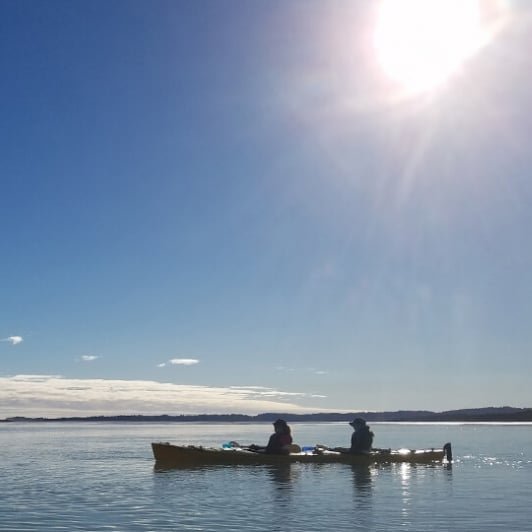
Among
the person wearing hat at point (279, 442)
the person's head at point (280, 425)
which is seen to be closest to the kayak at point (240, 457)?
the person wearing hat at point (279, 442)

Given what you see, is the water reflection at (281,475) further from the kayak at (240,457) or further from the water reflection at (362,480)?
the water reflection at (362,480)

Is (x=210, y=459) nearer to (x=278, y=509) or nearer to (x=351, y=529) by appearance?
(x=278, y=509)

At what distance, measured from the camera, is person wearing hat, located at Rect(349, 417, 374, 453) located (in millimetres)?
47250

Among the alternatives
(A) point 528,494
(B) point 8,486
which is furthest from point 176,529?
(A) point 528,494

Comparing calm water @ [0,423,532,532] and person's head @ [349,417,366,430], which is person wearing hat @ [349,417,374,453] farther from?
calm water @ [0,423,532,532]

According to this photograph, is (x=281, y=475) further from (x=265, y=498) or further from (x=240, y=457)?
(x=265, y=498)

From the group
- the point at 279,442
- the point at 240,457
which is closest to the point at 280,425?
the point at 279,442

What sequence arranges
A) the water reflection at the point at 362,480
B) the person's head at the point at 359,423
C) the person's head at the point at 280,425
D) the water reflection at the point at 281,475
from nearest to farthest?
the water reflection at the point at 362,480
the water reflection at the point at 281,475
the person's head at the point at 280,425
the person's head at the point at 359,423

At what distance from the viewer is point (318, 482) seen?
39938 mm

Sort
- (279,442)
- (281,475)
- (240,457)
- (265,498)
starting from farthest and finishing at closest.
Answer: (279,442), (240,457), (281,475), (265,498)

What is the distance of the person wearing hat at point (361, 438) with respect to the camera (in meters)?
47.2

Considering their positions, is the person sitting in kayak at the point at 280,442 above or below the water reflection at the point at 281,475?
above

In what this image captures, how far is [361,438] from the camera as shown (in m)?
47.9

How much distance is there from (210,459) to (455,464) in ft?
65.8
